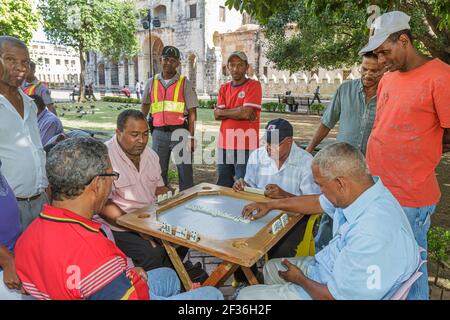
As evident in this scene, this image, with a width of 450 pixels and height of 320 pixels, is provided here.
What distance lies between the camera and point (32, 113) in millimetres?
3021

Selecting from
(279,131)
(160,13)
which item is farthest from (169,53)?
(160,13)

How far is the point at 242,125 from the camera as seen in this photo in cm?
445

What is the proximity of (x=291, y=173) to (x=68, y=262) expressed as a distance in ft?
7.11

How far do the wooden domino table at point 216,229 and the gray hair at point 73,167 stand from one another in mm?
725

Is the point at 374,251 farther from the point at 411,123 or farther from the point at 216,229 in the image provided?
the point at 411,123

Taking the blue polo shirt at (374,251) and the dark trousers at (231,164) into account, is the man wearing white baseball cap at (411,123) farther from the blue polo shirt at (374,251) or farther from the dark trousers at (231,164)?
the dark trousers at (231,164)

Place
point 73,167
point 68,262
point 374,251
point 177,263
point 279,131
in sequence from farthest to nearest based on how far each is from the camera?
point 279,131
point 177,263
point 73,167
point 374,251
point 68,262

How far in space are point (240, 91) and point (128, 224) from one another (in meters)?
2.57

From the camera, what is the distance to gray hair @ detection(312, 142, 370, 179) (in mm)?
1834

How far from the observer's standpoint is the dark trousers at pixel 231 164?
4348 millimetres

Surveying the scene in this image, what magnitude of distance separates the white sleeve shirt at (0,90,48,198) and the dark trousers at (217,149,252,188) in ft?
7.06

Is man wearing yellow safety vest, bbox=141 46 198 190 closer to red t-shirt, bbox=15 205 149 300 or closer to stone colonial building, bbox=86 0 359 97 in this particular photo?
red t-shirt, bbox=15 205 149 300
